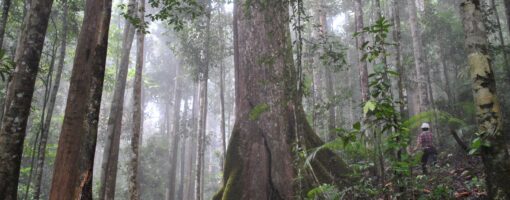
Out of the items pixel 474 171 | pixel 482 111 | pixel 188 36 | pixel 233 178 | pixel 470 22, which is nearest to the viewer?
pixel 482 111

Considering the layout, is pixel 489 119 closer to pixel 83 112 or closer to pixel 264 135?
pixel 264 135

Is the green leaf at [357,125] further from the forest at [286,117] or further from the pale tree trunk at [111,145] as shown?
the pale tree trunk at [111,145]

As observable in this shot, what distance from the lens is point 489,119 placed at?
401cm

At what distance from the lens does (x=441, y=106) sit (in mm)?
16062

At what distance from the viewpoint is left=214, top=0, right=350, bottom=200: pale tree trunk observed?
787 cm

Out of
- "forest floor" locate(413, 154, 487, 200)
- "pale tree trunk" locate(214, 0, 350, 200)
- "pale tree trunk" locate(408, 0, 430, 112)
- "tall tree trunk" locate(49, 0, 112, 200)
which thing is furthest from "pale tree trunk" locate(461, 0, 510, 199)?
"pale tree trunk" locate(408, 0, 430, 112)

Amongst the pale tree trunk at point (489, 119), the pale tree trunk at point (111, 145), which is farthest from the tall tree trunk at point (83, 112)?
the pale tree trunk at point (489, 119)

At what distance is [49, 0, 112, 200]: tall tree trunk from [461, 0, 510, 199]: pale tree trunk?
4313mm

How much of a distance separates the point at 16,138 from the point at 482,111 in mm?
5335

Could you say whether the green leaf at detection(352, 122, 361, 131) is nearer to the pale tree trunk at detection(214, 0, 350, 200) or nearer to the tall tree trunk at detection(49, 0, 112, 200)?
the tall tree trunk at detection(49, 0, 112, 200)

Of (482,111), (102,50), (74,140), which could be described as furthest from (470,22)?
(74,140)

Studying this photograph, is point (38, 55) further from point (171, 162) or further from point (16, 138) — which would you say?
point (171, 162)

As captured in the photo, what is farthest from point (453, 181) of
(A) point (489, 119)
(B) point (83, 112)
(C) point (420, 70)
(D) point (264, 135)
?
(C) point (420, 70)

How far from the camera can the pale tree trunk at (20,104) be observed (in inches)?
198
